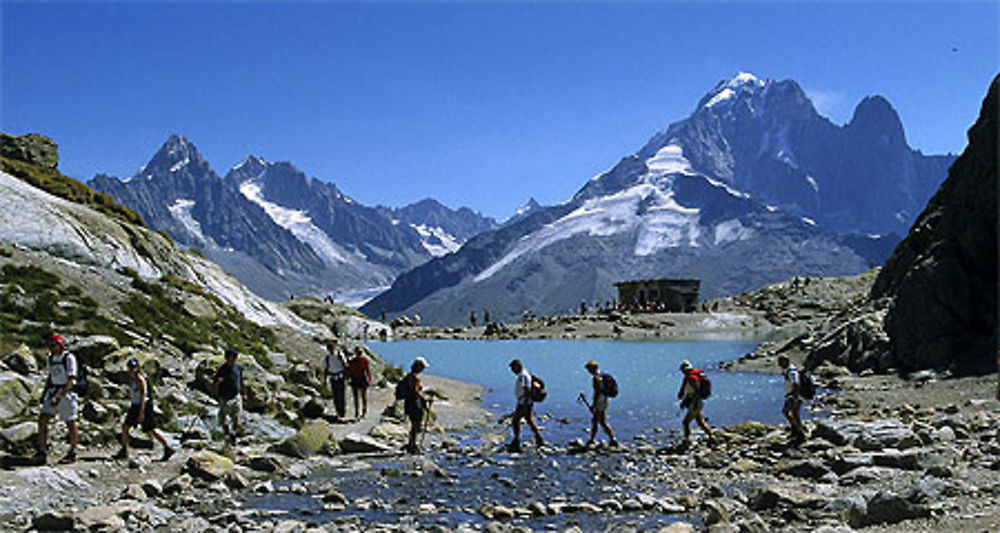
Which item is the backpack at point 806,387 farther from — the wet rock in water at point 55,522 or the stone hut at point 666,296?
the stone hut at point 666,296

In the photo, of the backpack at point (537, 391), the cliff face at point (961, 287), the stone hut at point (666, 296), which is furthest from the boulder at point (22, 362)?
the stone hut at point (666, 296)

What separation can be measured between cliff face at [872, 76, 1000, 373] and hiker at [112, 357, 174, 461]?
32.6 m

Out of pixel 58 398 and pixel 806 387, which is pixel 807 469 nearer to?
pixel 806 387

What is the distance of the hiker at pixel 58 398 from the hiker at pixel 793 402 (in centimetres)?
1869

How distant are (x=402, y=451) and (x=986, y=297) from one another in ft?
95.9

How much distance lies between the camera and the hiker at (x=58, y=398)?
1738 centimetres

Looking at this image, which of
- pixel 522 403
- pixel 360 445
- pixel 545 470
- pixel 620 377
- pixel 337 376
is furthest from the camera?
pixel 620 377

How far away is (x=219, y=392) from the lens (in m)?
22.0

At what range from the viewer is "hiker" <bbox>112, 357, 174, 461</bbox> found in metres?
19.1

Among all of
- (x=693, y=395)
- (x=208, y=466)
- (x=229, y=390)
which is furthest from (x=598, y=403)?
(x=208, y=466)

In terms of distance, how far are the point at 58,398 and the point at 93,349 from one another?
22.5 feet

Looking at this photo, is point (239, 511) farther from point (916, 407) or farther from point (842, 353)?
point (842, 353)

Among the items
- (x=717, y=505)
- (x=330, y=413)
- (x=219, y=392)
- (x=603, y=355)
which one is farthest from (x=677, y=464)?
(x=603, y=355)

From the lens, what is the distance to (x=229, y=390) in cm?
2203
